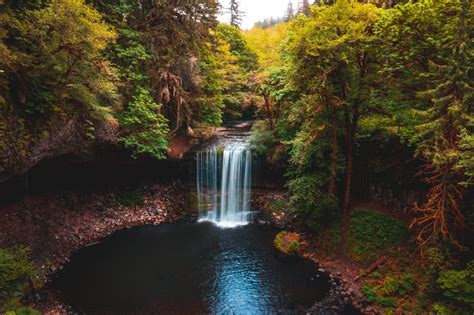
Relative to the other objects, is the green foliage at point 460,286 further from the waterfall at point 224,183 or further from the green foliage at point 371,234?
the waterfall at point 224,183

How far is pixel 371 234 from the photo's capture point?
11734 millimetres

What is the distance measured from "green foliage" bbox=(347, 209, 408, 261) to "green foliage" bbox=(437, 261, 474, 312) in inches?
115

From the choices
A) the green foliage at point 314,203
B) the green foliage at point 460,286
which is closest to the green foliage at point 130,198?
the green foliage at point 314,203

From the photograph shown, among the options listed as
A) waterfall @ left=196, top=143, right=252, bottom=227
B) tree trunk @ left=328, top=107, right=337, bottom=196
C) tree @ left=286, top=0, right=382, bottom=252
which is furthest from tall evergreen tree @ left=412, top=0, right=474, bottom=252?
waterfall @ left=196, top=143, right=252, bottom=227

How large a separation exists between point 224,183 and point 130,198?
5185mm

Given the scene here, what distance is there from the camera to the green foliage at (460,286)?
7.62 m

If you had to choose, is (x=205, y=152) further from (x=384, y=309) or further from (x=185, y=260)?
(x=384, y=309)

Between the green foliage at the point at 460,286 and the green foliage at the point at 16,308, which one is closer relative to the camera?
the green foliage at the point at 460,286

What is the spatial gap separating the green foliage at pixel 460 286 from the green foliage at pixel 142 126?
11.9m

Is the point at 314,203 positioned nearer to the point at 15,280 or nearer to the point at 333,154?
the point at 333,154

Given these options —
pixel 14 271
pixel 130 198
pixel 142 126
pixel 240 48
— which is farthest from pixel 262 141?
pixel 240 48

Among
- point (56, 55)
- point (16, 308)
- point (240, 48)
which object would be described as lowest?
point (16, 308)

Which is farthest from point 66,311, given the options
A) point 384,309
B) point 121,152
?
point 384,309

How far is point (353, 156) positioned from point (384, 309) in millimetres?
6359
